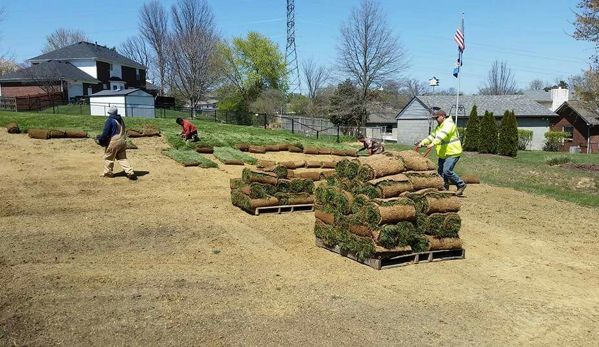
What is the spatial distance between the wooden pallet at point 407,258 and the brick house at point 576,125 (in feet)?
141

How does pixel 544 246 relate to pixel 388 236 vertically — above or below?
below

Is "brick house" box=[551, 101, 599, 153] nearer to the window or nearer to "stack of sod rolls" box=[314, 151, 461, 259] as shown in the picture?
the window

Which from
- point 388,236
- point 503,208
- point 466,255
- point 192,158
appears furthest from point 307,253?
point 192,158

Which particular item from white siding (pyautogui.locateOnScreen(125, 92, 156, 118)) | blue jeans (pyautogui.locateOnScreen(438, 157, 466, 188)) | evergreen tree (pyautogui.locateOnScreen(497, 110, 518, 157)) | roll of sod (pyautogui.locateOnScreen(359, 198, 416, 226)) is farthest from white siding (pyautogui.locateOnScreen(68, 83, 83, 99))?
roll of sod (pyautogui.locateOnScreen(359, 198, 416, 226))

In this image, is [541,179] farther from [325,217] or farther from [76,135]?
[76,135]

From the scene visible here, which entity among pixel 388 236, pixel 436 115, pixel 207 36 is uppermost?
pixel 207 36

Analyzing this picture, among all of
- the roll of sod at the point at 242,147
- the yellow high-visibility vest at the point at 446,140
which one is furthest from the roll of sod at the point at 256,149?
the yellow high-visibility vest at the point at 446,140

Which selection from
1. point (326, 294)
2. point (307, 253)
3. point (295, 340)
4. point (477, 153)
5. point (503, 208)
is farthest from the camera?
point (477, 153)

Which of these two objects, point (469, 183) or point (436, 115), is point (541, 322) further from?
point (469, 183)

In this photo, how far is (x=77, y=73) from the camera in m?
49.7

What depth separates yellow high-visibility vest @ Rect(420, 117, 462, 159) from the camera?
10697mm

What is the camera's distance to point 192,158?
51.4ft

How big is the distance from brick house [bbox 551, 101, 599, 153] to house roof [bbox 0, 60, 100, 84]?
47687mm

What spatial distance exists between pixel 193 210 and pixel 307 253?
3518mm
